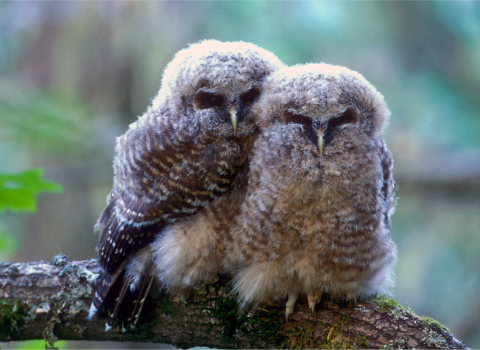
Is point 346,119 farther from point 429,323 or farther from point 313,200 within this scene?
point 429,323

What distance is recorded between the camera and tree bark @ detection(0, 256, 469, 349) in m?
1.58

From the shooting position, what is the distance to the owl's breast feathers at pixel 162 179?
170 centimetres

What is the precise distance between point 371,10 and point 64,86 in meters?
3.64

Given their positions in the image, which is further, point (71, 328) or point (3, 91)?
point (3, 91)

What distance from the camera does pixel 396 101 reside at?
5.14 metres

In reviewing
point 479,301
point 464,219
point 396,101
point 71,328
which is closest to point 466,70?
point 396,101

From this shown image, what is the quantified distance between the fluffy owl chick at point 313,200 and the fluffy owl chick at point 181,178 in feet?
0.42

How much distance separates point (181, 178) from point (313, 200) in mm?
531

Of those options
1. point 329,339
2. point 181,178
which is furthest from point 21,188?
point 329,339

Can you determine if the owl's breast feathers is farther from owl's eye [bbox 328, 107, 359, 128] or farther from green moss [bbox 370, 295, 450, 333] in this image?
green moss [bbox 370, 295, 450, 333]

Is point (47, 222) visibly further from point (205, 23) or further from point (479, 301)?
point (479, 301)

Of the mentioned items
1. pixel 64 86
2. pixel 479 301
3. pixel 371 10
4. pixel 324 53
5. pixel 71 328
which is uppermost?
pixel 371 10

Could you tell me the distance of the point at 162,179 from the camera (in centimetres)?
173

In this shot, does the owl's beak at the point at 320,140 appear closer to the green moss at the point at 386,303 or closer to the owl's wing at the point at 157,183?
the owl's wing at the point at 157,183
